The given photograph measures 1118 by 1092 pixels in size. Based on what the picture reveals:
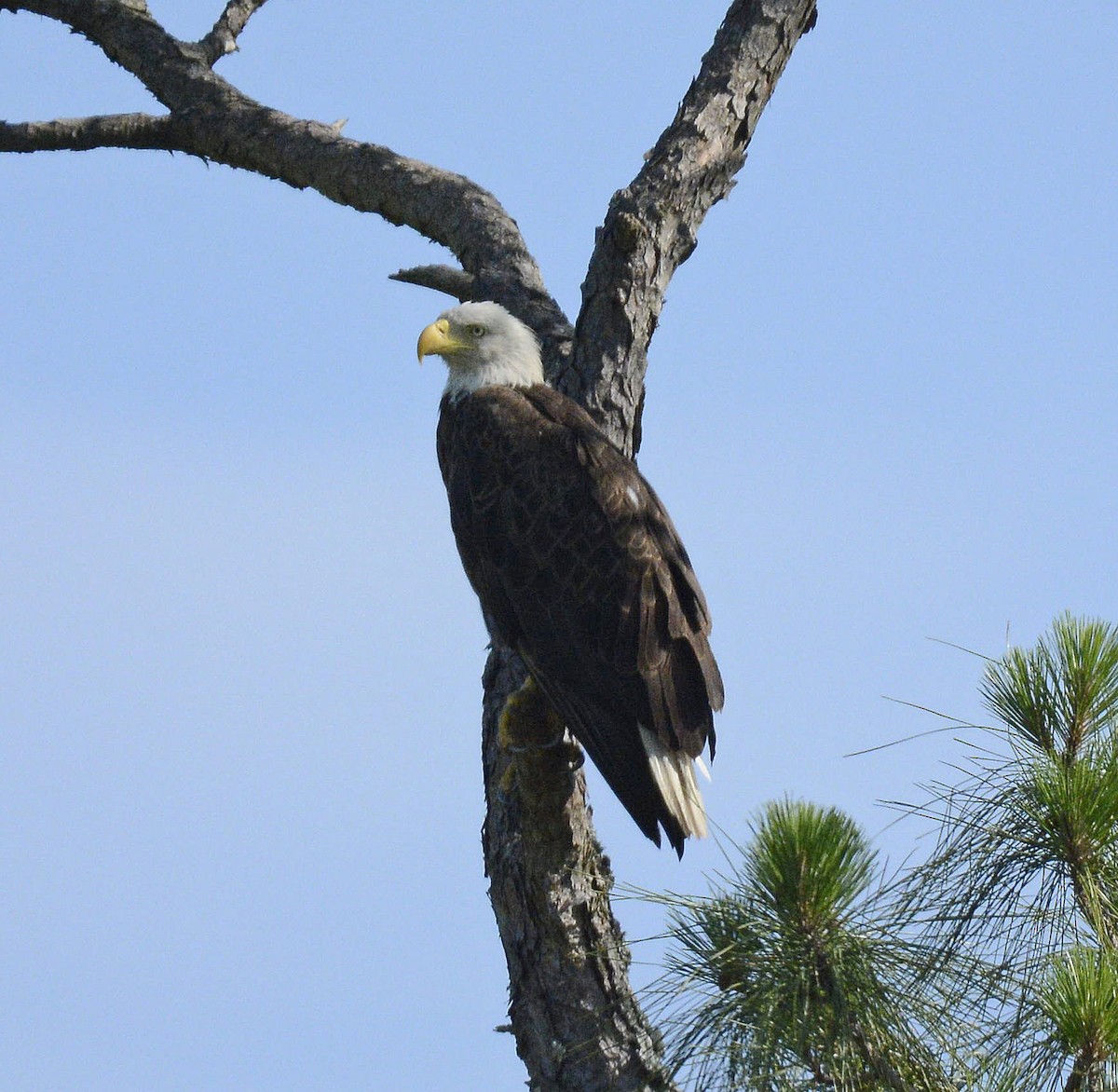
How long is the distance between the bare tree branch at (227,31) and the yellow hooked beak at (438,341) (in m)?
1.91

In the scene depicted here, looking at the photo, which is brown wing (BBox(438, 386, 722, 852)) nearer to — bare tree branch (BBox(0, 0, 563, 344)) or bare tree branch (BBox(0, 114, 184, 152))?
bare tree branch (BBox(0, 0, 563, 344))

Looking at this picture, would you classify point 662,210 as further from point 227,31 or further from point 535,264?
Result: point 227,31

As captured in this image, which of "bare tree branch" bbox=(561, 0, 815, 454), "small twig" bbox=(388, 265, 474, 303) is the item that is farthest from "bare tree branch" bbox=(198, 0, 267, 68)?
"bare tree branch" bbox=(561, 0, 815, 454)

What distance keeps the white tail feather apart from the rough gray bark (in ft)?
0.75

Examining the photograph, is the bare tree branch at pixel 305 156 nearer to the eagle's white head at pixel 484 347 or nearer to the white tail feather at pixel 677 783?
the eagle's white head at pixel 484 347

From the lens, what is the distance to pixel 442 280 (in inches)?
235

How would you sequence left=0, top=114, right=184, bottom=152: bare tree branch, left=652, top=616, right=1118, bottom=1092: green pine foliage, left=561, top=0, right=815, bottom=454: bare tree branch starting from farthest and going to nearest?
1. left=0, top=114, right=184, bottom=152: bare tree branch
2. left=561, top=0, right=815, bottom=454: bare tree branch
3. left=652, top=616, right=1118, bottom=1092: green pine foliage

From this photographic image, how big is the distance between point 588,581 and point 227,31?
343 centimetres

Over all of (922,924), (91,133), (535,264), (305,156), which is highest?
(91,133)

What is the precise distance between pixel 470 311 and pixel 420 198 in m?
0.75

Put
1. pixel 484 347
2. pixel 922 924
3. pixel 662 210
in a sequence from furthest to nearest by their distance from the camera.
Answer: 1. pixel 484 347
2. pixel 662 210
3. pixel 922 924

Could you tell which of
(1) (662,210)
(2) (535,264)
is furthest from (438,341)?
(1) (662,210)

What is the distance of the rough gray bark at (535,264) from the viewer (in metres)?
3.89

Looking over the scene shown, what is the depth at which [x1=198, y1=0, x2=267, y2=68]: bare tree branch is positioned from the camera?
6.37 m
